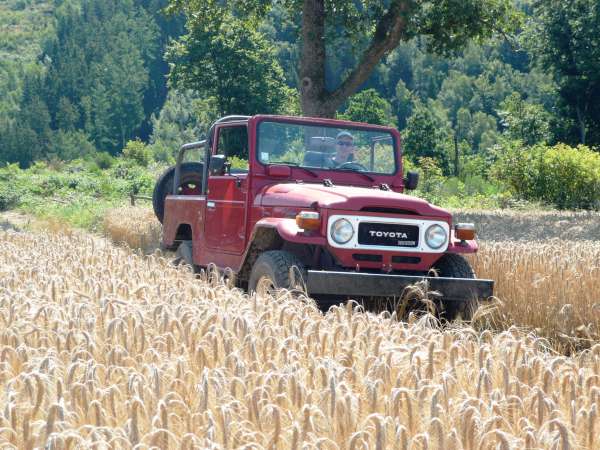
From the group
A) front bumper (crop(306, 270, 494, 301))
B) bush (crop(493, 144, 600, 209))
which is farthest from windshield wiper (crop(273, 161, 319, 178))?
bush (crop(493, 144, 600, 209))

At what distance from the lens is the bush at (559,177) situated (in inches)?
1048

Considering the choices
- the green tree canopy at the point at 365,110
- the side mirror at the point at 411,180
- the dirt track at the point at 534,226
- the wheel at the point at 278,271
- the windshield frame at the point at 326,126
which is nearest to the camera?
the wheel at the point at 278,271

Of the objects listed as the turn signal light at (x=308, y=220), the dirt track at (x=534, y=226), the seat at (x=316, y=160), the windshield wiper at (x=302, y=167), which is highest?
the seat at (x=316, y=160)

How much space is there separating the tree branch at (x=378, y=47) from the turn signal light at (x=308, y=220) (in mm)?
12776

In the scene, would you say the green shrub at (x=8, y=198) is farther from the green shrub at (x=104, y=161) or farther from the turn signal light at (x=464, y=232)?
the green shrub at (x=104, y=161)

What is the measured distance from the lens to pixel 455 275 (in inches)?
320

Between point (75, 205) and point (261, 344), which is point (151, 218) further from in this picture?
point (261, 344)

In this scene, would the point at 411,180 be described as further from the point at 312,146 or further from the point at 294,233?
the point at 294,233

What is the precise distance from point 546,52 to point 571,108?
2.59m

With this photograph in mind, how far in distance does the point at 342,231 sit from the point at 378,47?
13834mm

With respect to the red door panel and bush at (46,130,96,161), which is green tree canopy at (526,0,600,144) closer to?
the red door panel

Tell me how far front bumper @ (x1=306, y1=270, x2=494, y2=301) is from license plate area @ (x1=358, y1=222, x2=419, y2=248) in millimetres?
500

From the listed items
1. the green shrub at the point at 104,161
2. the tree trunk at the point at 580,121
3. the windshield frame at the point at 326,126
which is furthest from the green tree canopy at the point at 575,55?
the green shrub at the point at 104,161

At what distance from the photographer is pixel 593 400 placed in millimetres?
3928
